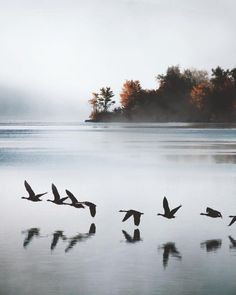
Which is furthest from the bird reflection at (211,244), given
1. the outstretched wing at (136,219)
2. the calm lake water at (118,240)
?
the outstretched wing at (136,219)

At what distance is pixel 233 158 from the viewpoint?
36.9 metres

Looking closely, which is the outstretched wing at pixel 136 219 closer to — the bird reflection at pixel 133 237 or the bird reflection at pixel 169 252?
the bird reflection at pixel 133 237

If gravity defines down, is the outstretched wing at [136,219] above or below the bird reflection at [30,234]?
above

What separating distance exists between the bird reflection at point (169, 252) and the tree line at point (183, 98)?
12264 cm

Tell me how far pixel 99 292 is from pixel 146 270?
139 cm

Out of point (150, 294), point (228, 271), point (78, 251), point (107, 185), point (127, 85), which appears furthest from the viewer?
point (127, 85)

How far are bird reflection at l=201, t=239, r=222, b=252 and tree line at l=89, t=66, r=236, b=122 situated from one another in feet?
401

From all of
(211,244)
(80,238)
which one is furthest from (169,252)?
(80,238)

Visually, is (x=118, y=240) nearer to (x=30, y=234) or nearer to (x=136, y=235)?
(x=136, y=235)

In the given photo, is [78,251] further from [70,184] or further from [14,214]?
[70,184]

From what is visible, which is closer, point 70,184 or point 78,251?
point 78,251

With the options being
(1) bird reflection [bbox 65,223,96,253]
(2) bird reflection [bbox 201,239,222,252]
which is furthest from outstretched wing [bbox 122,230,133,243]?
(2) bird reflection [bbox 201,239,222,252]

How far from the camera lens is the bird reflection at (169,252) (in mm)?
11656

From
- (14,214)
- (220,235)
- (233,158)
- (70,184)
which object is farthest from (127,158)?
(220,235)
